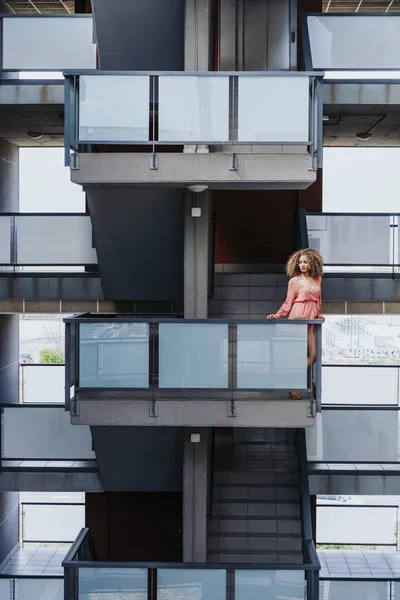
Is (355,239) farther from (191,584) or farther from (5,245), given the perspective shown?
(191,584)

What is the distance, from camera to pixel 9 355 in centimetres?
1310

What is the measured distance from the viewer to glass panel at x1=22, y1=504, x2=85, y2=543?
13656mm

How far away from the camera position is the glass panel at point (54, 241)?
1110cm

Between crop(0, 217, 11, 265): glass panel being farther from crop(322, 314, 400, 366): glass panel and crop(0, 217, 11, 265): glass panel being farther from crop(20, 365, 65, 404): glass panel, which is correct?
crop(322, 314, 400, 366): glass panel

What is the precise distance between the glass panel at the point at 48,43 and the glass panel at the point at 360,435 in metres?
6.68

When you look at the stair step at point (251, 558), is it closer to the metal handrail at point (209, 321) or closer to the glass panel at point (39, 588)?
the glass panel at point (39, 588)

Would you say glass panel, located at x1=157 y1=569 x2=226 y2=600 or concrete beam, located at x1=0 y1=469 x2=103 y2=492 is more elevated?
concrete beam, located at x1=0 y1=469 x2=103 y2=492

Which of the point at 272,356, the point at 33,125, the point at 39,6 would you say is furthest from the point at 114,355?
the point at 39,6

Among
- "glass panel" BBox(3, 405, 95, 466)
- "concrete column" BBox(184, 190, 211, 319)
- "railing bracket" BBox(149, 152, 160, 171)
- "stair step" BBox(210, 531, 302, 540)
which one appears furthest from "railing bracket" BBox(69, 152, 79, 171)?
"stair step" BBox(210, 531, 302, 540)

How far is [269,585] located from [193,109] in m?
5.83

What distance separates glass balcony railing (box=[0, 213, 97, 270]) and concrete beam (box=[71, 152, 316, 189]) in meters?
2.79

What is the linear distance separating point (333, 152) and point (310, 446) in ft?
18.9

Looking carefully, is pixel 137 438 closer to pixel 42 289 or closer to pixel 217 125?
pixel 42 289

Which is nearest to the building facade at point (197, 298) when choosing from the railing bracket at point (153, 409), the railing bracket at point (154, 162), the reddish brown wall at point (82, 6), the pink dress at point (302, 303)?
the railing bracket at point (154, 162)
